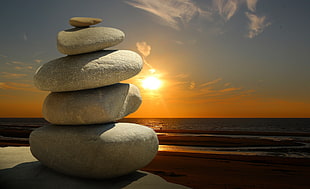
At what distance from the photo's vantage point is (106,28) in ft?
23.0

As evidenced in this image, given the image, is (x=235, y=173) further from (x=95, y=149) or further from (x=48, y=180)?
(x=48, y=180)

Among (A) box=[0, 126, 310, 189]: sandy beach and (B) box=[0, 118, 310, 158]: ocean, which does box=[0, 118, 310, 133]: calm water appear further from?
(A) box=[0, 126, 310, 189]: sandy beach

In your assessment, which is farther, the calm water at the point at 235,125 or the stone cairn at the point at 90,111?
the calm water at the point at 235,125

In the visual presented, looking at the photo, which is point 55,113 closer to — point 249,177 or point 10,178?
point 10,178

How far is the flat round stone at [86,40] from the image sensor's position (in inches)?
259

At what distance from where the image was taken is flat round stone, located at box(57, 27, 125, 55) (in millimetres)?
6566

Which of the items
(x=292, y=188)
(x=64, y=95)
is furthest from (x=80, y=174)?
(x=292, y=188)

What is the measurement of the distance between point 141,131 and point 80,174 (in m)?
1.95

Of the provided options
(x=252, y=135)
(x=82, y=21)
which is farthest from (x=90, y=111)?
(x=252, y=135)

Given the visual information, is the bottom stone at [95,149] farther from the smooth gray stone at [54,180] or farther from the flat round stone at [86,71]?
the flat round stone at [86,71]

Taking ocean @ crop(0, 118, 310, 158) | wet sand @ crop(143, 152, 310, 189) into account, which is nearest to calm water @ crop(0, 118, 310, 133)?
ocean @ crop(0, 118, 310, 158)

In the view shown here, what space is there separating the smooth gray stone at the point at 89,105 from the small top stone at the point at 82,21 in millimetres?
2109

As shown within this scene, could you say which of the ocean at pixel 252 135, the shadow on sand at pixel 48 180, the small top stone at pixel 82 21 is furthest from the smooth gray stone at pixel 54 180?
the ocean at pixel 252 135

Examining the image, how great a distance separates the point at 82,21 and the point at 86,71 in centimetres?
185
